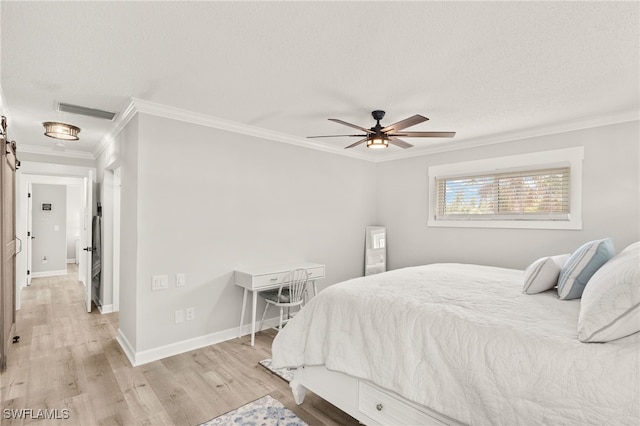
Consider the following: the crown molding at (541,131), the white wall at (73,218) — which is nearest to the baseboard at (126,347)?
the crown molding at (541,131)

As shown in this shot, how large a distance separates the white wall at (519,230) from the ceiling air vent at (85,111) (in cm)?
375

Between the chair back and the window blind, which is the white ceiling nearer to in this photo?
the window blind

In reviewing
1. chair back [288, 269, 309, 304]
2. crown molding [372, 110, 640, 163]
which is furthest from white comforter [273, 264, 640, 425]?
crown molding [372, 110, 640, 163]

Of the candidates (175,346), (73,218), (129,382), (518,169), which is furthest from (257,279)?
(73,218)

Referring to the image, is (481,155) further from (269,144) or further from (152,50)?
(152,50)

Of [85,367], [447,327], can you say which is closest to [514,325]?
[447,327]

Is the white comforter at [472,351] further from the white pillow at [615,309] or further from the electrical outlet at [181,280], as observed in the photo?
the electrical outlet at [181,280]

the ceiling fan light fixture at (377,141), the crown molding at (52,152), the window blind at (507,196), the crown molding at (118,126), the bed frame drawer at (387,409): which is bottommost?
the bed frame drawer at (387,409)

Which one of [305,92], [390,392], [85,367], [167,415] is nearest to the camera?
[390,392]

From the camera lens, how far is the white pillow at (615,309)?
1.25 meters

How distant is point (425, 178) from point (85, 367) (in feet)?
14.6

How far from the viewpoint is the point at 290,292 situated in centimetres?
351

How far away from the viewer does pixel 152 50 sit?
2035mm

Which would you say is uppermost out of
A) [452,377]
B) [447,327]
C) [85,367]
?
[447,327]
